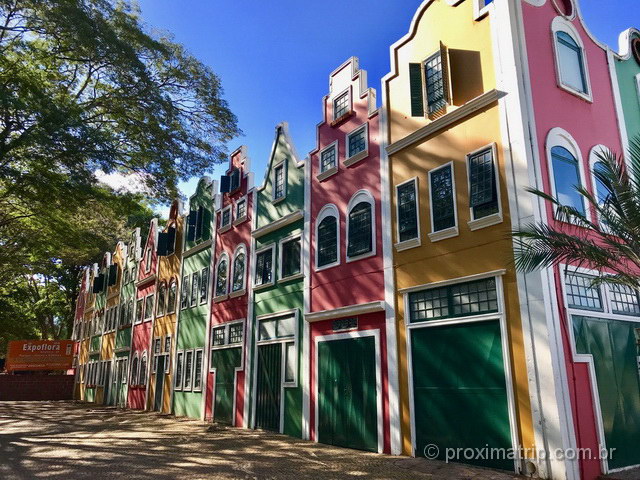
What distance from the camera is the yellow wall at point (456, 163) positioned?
9.75 m

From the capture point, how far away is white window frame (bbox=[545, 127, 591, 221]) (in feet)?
33.6

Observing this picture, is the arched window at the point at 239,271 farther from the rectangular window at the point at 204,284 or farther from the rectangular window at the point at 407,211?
the rectangular window at the point at 407,211

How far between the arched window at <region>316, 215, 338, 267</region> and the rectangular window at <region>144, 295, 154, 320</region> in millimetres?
16091

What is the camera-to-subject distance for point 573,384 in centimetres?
894

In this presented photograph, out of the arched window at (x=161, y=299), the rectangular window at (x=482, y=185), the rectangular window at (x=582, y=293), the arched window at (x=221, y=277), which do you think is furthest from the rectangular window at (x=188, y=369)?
the rectangular window at (x=582, y=293)

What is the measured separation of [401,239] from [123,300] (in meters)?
25.6

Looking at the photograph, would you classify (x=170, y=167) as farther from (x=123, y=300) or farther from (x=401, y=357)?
(x=123, y=300)

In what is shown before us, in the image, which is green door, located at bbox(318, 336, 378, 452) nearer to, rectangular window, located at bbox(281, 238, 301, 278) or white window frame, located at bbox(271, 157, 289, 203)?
rectangular window, located at bbox(281, 238, 301, 278)

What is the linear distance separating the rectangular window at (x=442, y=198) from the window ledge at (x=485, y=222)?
0.54 m

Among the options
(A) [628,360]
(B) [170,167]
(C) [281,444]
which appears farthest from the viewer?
(B) [170,167]

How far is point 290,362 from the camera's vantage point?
50.8ft

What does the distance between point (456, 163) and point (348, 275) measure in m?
4.39

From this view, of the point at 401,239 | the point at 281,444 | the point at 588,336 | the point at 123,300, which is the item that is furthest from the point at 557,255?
the point at 123,300

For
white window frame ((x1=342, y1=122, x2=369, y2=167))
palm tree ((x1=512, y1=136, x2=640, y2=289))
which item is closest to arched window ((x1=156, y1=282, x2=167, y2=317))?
white window frame ((x1=342, y1=122, x2=369, y2=167))
